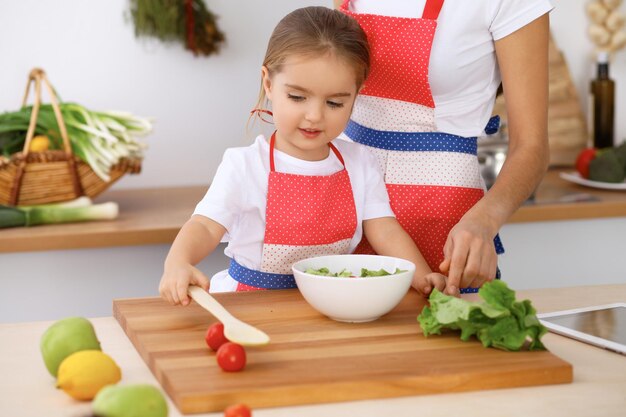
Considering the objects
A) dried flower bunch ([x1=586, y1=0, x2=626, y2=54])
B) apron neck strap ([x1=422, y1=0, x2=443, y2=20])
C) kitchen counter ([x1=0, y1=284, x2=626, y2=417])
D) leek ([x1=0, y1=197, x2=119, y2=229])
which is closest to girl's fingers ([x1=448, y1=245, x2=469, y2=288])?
kitchen counter ([x1=0, y1=284, x2=626, y2=417])

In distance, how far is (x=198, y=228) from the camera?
1475 millimetres

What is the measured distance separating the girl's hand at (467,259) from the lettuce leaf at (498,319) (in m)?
0.18

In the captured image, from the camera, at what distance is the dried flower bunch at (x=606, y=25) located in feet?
10.1

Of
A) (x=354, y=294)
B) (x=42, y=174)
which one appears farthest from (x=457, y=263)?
(x=42, y=174)

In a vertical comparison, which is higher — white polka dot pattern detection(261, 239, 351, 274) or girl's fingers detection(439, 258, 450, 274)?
girl's fingers detection(439, 258, 450, 274)

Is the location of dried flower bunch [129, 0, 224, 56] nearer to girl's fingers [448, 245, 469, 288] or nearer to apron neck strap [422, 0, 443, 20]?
apron neck strap [422, 0, 443, 20]

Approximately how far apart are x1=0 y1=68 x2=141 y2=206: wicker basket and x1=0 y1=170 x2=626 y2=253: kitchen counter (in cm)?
10

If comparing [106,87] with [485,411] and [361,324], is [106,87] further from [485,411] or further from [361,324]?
[485,411]

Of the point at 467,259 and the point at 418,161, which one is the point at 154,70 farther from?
the point at 467,259

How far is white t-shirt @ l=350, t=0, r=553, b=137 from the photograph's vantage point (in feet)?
5.34

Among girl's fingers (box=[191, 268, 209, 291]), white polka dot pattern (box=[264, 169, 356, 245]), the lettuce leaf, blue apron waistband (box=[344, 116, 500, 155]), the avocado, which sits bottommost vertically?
the avocado

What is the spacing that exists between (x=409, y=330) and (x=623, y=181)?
5.59ft

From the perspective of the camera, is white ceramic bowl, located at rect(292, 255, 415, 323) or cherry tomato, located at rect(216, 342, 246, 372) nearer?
cherry tomato, located at rect(216, 342, 246, 372)

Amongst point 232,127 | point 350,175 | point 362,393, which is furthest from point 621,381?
point 232,127
